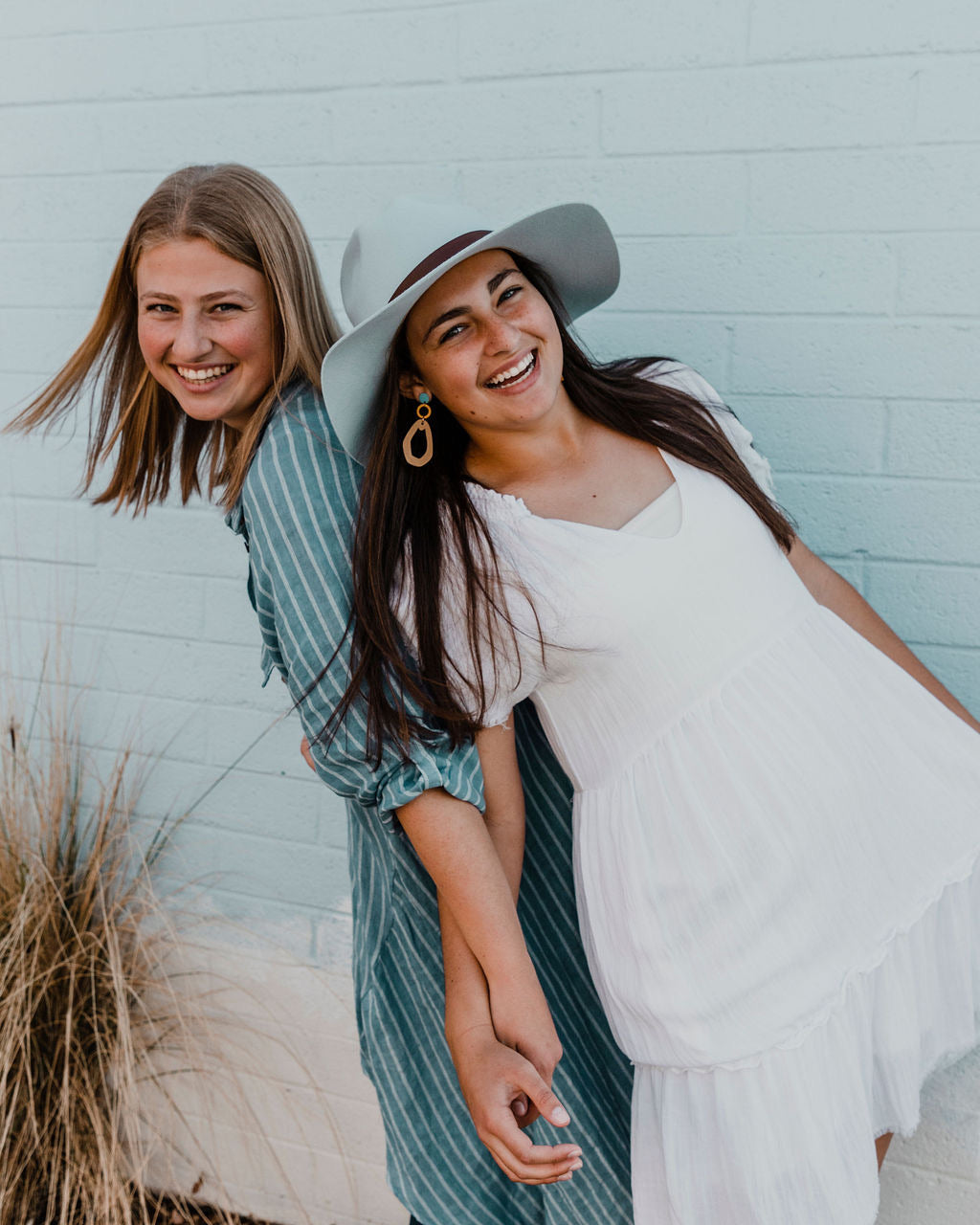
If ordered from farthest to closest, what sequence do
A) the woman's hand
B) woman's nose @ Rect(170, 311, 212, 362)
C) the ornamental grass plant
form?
the ornamental grass plant < woman's nose @ Rect(170, 311, 212, 362) < the woman's hand

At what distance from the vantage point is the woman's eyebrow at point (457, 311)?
144cm

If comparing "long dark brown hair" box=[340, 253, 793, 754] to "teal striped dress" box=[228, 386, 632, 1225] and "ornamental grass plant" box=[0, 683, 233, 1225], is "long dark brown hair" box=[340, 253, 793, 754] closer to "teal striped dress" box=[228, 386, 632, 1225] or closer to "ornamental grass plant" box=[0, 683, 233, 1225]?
"teal striped dress" box=[228, 386, 632, 1225]

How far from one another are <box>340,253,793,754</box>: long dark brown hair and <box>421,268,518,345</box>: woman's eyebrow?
0.05 meters

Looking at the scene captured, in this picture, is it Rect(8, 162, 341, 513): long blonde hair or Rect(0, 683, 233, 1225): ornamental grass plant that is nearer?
Rect(8, 162, 341, 513): long blonde hair

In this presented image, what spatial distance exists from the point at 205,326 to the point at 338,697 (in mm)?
524

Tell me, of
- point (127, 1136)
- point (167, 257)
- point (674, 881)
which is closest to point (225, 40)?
point (167, 257)

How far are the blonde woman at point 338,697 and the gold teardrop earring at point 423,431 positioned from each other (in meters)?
0.09

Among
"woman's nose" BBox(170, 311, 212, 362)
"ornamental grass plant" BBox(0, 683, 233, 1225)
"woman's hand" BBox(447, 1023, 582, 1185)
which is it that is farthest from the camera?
"ornamental grass plant" BBox(0, 683, 233, 1225)

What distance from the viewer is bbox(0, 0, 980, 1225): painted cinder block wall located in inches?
68.1

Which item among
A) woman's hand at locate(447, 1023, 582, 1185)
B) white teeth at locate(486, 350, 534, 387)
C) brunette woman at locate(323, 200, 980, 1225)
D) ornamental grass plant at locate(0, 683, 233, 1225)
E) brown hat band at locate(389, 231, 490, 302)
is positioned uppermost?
brown hat band at locate(389, 231, 490, 302)

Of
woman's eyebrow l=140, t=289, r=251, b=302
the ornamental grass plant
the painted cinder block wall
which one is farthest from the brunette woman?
the ornamental grass plant

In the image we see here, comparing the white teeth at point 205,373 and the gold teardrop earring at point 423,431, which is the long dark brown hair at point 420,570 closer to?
the gold teardrop earring at point 423,431

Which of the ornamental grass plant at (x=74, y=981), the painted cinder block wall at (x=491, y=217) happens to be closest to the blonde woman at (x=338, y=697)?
the painted cinder block wall at (x=491, y=217)

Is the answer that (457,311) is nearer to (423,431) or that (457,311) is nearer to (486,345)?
(486,345)
